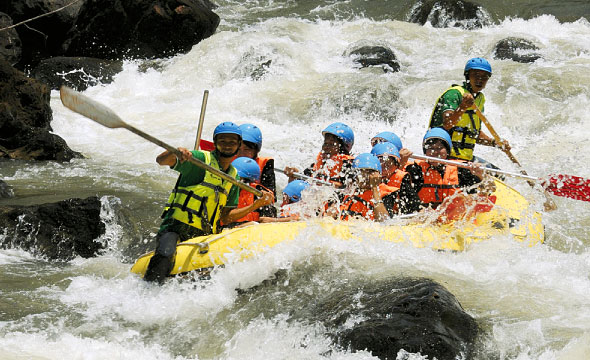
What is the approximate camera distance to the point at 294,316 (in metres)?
4.18

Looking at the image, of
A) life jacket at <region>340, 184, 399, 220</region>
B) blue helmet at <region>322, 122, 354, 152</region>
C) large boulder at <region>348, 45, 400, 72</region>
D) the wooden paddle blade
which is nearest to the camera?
the wooden paddle blade

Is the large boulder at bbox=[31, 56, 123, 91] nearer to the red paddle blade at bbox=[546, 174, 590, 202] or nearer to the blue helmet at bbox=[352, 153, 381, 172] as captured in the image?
the blue helmet at bbox=[352, 153, 381, 172]

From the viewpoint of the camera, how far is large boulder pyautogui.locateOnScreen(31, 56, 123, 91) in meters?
12.1

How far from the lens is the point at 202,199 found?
446 cm

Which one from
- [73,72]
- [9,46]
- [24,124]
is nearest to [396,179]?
[24,124]

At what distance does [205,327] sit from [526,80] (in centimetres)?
862

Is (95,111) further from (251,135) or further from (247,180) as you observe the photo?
(251,135)

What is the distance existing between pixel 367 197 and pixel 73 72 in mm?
8889

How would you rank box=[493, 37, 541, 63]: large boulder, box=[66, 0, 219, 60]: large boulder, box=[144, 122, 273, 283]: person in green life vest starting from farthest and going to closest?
box=[66, 0, 219, 60]: large boulder < box=[493, 37, 541, 63]: large boulder < box=[144, 122, 273, 283]: person in green life vest

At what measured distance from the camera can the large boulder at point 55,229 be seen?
5.32 metres

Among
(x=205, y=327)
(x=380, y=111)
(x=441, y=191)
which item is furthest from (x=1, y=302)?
(x=380, y=111)

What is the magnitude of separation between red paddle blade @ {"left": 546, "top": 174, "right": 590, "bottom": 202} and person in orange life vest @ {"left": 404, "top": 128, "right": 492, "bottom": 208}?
163cm

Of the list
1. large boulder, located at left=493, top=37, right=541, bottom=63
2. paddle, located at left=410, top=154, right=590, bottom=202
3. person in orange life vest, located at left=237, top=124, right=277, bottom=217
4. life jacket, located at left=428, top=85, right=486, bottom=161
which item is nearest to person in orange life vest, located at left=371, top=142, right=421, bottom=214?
life jacket, located at left=428, top=85, right=486, bottom=161

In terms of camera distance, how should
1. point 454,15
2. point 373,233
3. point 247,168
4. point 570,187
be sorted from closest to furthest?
point 373,233, point 247,168, point 570,187, point 454,15
